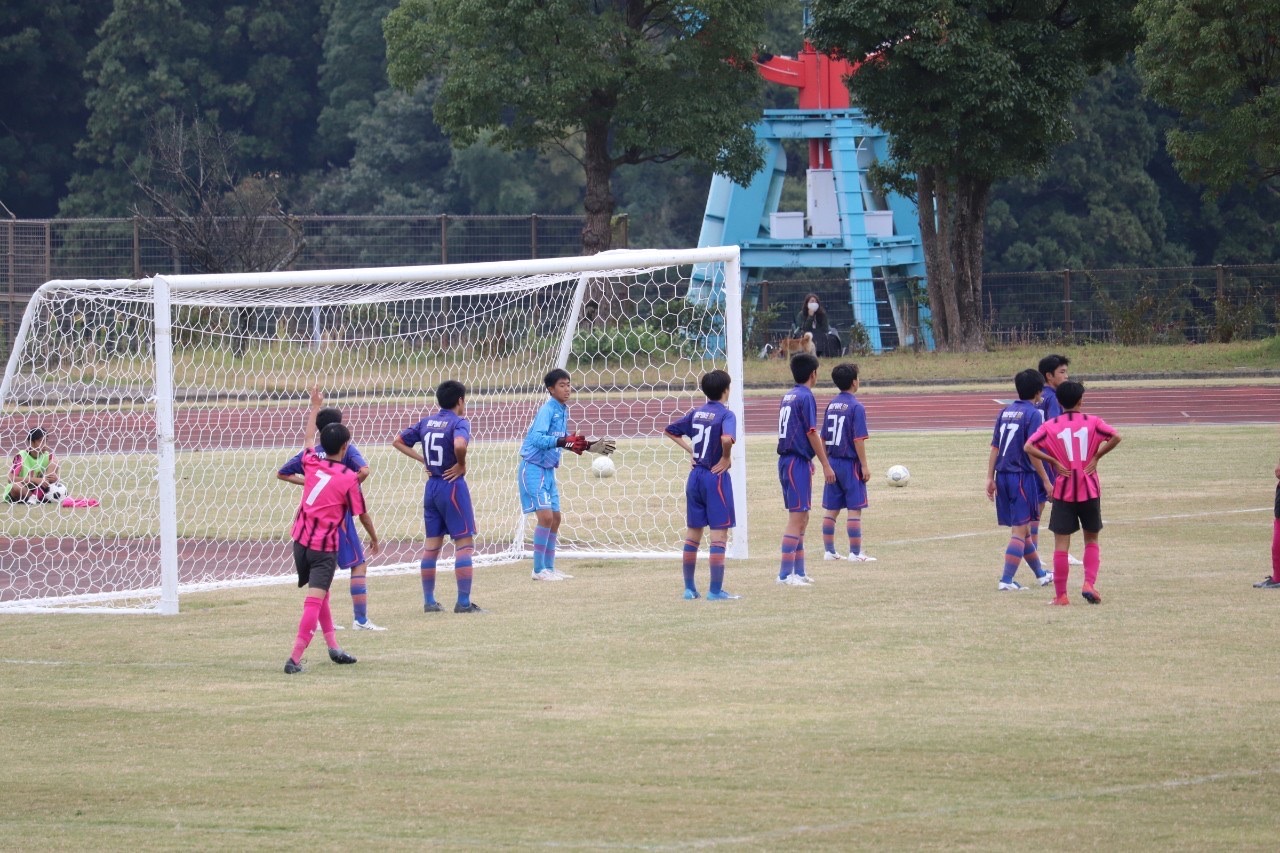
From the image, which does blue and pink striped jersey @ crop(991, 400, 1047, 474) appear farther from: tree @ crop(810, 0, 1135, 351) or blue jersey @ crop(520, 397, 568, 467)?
tree @ crop(810, 0, 1135, 351)

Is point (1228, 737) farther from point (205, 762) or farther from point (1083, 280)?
point (1083, 280)

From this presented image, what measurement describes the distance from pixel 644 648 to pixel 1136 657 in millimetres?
2807

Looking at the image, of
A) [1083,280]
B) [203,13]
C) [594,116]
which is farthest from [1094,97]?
[203,13]

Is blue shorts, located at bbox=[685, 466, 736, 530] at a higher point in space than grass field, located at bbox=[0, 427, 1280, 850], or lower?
higher

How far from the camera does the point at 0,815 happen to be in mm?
6387

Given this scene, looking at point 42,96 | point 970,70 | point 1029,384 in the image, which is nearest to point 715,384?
point 1029,384

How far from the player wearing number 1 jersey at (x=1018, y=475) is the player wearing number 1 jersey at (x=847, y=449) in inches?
52.7

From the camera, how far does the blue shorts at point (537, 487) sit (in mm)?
12562

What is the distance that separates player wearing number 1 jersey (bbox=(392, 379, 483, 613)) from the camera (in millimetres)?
11000

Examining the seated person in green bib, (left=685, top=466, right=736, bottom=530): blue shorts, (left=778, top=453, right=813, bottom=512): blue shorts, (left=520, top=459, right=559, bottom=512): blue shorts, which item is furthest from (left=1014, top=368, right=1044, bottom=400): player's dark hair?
the seated person in green bib

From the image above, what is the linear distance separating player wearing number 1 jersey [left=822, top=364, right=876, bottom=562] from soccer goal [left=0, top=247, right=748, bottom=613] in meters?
0.73

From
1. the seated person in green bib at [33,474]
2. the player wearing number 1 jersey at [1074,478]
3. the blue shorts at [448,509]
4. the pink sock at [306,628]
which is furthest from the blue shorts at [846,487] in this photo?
the seated person in green bib at [33,474]

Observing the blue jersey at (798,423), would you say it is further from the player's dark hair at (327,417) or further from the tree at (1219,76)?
the tree at (1219,76)

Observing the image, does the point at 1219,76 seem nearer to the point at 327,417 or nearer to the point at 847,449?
the point at 847,449
